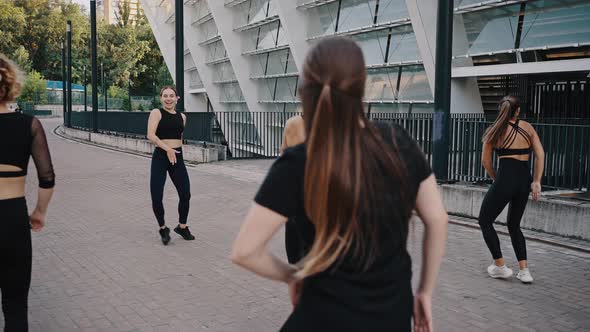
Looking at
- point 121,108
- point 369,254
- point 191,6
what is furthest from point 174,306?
point 121,108

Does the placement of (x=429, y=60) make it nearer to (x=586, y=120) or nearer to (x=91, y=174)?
(x=586, y=120)

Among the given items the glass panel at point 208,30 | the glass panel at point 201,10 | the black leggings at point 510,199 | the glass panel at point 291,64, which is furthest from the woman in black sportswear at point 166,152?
the glass panel at point 201,10

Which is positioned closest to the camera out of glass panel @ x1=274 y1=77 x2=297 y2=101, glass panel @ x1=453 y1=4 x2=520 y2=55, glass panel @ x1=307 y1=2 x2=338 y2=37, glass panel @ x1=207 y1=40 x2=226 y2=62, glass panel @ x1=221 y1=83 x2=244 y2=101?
glass panel @ x1=453 y1=4 x2=520 y2=55

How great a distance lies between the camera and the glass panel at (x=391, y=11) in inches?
696

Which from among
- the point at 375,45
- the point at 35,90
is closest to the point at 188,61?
the point at 375,45

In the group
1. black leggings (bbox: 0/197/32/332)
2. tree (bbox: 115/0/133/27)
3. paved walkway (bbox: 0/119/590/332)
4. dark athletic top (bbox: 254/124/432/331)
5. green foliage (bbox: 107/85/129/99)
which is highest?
tree (bbox: 115/0/133/27)

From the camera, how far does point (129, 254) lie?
6969mm

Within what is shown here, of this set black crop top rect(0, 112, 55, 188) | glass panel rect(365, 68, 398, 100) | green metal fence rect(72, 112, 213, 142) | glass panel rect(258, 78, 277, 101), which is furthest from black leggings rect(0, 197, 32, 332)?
glass panel rect(258, 78, 277, 101)

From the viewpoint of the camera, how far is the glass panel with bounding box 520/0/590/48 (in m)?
12.8

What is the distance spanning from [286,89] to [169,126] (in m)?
18.3

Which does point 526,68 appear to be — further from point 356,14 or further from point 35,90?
point 35,90

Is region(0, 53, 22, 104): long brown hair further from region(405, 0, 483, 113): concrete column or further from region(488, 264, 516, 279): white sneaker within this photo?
region(405, 0, 483, 113): concrete column

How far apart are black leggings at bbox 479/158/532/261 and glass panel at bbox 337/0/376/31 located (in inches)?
550

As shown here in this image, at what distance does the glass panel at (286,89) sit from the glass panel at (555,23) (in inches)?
471
